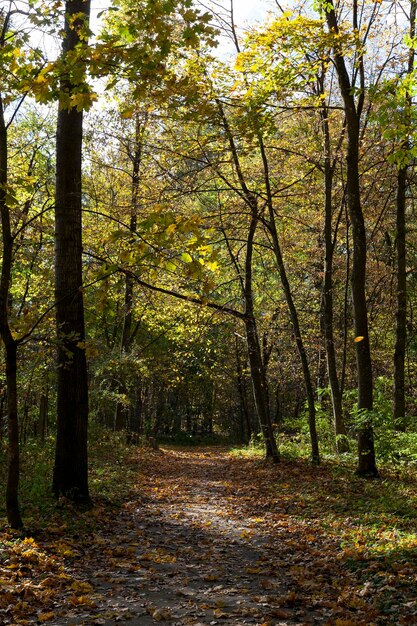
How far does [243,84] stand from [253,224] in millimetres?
4205

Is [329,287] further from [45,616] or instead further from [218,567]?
[45,616]

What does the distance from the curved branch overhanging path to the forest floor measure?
2 centimetres

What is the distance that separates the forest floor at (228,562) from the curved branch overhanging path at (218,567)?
16mm

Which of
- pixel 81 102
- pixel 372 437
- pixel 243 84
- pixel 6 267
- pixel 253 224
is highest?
pixel 243 84

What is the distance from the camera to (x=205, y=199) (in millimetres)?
16234

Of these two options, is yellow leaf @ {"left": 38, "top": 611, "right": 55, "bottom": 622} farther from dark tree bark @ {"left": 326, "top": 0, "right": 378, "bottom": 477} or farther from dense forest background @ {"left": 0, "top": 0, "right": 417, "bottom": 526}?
dark tree bark @ {"left": 326, "top": 0, "right": 378, "bottom": 477}

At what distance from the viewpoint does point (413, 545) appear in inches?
228

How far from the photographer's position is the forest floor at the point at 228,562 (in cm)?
439

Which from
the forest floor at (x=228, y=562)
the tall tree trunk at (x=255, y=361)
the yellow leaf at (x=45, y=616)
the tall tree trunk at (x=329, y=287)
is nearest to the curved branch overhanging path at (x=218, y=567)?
Result: the forest floor at (x=228, y=562)

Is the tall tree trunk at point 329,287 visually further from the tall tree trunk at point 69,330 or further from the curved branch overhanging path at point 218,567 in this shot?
the tall tree trunk at point 69,330

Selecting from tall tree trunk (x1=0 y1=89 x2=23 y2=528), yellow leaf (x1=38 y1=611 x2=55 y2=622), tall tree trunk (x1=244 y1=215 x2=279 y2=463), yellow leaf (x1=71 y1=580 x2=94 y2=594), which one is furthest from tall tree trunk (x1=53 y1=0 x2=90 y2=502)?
tall tree trunk (x1=244 y1=215 x2=279 y2=463)

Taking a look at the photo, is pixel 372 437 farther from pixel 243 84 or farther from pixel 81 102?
pixel 81 102

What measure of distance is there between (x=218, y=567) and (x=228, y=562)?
25cm

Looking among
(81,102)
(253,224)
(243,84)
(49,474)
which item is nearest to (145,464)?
(49,474)
